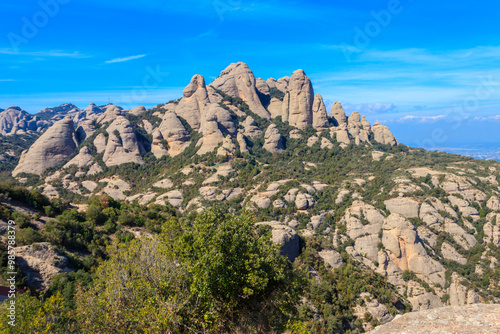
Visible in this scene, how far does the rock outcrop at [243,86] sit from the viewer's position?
10681cm

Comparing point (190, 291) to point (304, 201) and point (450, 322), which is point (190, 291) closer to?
point (450, 322)

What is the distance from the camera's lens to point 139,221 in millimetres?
34375

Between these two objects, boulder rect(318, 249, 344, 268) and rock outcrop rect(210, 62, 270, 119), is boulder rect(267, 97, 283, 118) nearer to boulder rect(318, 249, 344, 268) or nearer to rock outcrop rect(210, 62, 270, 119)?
rock outcrop rect(210, 62, 270, 119)

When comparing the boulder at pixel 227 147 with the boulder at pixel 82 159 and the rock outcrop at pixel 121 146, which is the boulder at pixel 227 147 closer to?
the rock outcrop at pixel 121 146

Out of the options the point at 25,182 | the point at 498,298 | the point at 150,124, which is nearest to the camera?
the point at 498,298

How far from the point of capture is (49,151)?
8488 cm

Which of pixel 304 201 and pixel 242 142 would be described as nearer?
pixel 304 201

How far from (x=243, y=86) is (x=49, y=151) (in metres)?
70.3

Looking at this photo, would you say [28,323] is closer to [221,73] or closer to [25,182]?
[25,182]

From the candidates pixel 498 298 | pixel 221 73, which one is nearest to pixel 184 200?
pixel 498 298

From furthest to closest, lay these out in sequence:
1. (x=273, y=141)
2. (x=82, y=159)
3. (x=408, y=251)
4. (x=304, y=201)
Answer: (x=273, y=141) → (x=82, y=159) → (x=304, y=201) → (x=408, y=251)

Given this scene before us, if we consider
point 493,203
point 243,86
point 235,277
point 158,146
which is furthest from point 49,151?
point 493,203

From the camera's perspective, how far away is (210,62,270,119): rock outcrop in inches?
4205

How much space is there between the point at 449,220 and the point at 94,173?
8955 cm
